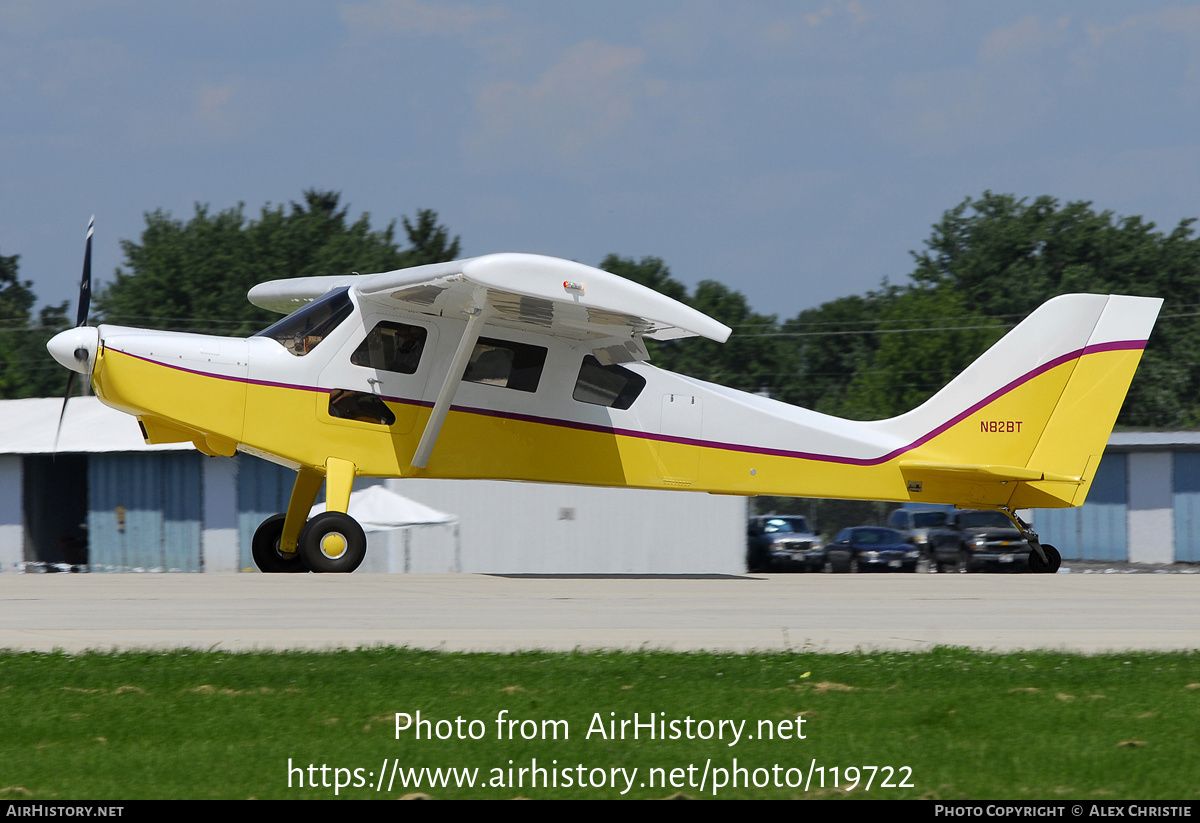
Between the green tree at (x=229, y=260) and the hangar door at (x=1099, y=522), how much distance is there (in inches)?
1612

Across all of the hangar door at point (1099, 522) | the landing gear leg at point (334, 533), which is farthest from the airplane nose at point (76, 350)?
the hangar door at point (1099, 522)

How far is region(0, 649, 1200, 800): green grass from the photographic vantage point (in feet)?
17.2

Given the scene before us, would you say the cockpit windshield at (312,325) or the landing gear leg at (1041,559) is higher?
→ the cockpit windshield at (312,325)

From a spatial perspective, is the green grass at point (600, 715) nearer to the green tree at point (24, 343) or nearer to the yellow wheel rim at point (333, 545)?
the yellow wheel rim at point (333, 545)

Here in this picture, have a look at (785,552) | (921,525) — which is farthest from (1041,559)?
(921,525)

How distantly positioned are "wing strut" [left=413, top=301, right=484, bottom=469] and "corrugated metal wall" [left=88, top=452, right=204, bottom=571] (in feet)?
58.1

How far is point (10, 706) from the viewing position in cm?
631

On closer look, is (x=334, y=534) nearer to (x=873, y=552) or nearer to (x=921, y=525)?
(x=873, y=552)

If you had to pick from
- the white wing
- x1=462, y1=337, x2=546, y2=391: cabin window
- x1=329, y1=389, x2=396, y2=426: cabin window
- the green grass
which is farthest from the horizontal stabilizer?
the green grass

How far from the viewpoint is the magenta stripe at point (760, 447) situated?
12938mm

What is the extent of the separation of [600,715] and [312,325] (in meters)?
7.90

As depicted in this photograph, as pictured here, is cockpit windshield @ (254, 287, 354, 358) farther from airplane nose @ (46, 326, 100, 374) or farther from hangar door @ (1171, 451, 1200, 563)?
hangar door @ (1171, 451, 1200, 563)

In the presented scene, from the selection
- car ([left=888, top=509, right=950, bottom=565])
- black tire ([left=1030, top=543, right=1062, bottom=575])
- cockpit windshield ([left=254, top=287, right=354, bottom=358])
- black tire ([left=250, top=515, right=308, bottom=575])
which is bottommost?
car ([left=888, top=509, right=950, bottom=565])

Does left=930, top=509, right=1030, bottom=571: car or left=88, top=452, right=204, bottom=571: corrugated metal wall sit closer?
left=930, top=509, right=1030, bottom=571: car
